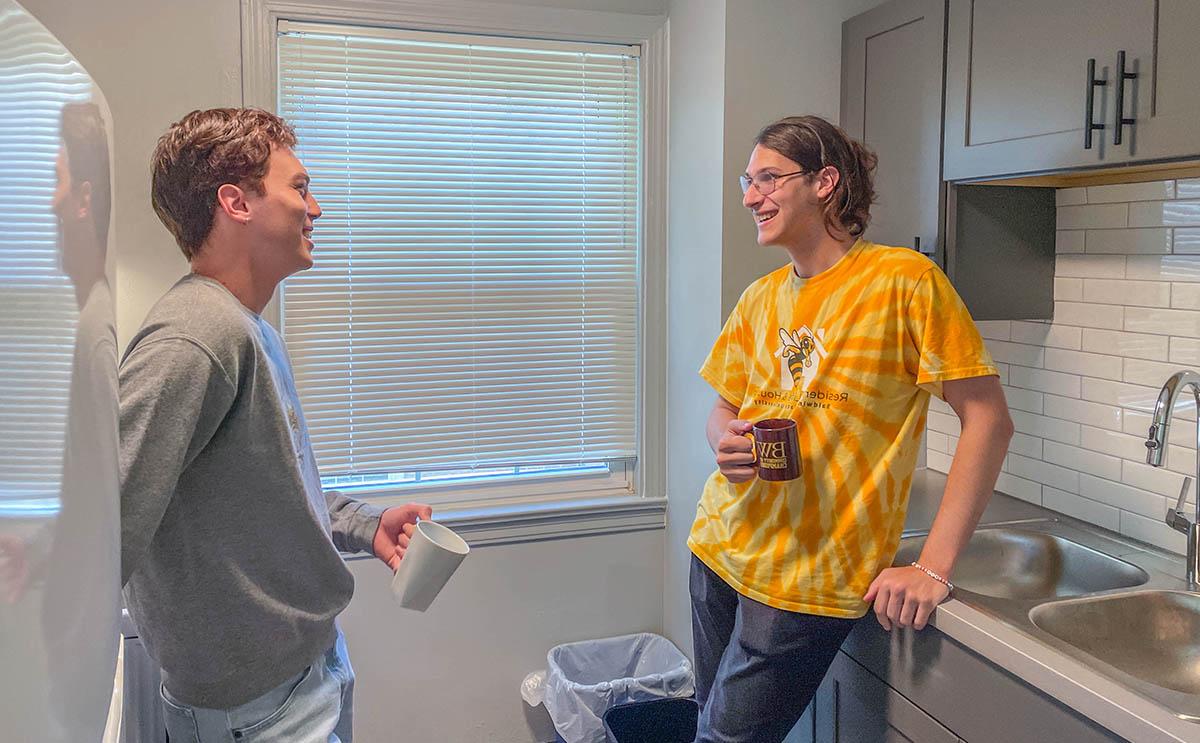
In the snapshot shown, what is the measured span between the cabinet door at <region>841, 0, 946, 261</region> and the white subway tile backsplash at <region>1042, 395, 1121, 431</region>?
0.50m

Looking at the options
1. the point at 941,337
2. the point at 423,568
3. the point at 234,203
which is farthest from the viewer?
the point at 941,337

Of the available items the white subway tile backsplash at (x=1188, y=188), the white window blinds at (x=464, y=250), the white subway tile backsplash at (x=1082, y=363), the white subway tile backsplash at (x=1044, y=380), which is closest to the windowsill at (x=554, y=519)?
the white window blinds at (x=464, y=250)

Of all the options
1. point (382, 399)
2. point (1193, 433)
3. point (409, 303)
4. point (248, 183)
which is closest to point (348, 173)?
point (409, 303)

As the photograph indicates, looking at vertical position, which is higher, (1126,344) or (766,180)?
(766,180)

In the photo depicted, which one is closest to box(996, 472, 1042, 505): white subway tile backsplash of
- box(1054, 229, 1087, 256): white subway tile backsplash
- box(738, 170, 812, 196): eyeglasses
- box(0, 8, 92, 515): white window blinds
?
box(1054, 229, 1087, 256): white subway tile backsplash

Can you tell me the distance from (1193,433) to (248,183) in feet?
6.22

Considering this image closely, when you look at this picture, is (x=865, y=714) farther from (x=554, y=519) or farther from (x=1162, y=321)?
(x=554, y=519)

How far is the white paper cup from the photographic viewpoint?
4.88 ft

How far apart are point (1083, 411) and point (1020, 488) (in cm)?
30

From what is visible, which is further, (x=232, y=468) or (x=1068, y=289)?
(x=1068, y=289)

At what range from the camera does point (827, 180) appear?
69.6 inches

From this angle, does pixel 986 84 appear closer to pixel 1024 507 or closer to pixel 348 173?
pixel 1024 507

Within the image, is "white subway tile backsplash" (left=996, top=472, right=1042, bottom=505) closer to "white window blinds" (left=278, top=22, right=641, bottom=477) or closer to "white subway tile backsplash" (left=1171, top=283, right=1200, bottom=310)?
"white subway tile backsplash" (left=1171, top=283, right=1200, bottom=310)

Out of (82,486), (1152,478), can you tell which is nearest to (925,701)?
(1152,478)
